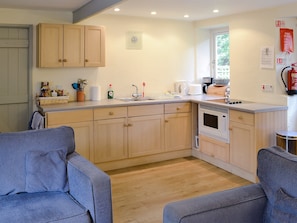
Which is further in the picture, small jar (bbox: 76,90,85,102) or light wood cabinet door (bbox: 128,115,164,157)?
small jar (bbox: 76,90,85,102)

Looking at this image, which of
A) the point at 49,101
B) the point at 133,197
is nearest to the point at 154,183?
the point at 133,197

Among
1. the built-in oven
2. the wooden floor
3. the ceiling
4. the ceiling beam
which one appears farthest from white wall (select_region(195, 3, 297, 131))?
the ceiling beam

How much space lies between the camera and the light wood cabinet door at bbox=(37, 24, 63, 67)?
4.38m

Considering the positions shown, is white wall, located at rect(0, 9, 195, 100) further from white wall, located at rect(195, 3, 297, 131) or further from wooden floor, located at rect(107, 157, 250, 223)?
wooden floor, located at rect(107, 157, 250, 223)

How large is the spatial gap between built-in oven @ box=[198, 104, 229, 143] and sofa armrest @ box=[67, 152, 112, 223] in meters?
2.47

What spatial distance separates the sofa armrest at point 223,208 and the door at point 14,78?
3576 mm

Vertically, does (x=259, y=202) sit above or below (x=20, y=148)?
below

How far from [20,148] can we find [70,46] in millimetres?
2294

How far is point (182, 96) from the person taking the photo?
5.42m

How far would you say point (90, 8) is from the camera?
397 centimetres

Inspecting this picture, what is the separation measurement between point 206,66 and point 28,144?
161 inches

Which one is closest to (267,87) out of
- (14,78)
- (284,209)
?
(284,209)

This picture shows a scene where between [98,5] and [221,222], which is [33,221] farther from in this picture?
[98,5]

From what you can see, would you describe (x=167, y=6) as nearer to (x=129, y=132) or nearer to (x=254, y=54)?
(x=254, y=54)
